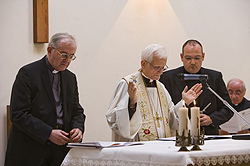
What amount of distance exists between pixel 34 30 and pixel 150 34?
2.33m

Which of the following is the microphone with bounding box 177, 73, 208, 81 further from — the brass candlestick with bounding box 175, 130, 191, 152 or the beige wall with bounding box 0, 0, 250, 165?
the beige wall with bounding box 0, 0, 250, 165

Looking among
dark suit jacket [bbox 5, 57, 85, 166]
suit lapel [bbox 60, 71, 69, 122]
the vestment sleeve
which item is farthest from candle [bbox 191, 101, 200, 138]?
suit lapel [bbox 60, 71, 69, 122]

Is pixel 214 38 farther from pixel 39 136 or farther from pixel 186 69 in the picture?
pixel 39 136

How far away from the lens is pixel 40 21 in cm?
630

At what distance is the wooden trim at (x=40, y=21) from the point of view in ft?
20.6

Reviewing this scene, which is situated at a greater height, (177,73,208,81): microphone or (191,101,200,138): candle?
(177,73,208,81): microphone

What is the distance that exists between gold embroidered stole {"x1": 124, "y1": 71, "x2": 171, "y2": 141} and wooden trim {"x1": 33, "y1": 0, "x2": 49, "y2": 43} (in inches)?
60.6

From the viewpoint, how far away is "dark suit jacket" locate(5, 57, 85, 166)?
4500 millimetres

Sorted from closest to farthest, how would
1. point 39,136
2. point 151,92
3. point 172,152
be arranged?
point 172,152
point 39,136
point 151,92

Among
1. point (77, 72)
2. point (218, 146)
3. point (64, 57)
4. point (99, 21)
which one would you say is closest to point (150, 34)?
point (99, 21)

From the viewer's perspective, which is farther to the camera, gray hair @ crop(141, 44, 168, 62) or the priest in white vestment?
gray hair @ crop(141, 44, 168, 62)

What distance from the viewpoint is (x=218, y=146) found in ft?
12.8

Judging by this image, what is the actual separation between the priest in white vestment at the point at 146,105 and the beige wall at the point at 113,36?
1666mm

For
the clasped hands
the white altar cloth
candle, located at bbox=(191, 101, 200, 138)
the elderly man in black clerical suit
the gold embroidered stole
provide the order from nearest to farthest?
1. the white altar cloth
2. candle, located at bbox=(191, 101, 200, 138)
3. the clasped hands
4. the gold embroidered stole
5. the elderly man in black clerical suit
